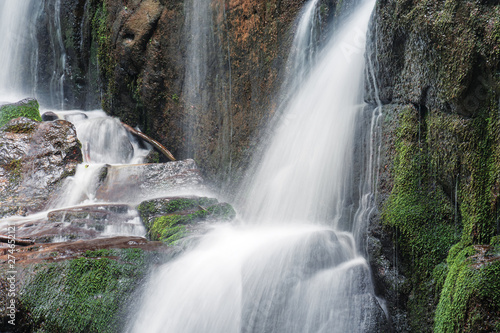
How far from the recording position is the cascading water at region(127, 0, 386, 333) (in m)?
3.49

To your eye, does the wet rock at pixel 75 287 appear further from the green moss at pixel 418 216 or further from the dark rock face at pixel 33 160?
the dark rock face at pixel 33 160

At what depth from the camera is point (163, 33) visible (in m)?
9.16

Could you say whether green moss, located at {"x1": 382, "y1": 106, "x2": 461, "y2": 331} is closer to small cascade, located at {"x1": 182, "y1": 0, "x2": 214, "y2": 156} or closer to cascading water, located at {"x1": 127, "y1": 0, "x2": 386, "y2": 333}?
cascading water, located at {"x1": 127, "y1": 0, "x2": 386, "y2": 333}

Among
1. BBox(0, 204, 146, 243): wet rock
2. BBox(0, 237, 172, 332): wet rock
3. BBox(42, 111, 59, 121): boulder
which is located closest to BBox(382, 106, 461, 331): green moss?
BBox(0, 237, 172, 332): wet rock

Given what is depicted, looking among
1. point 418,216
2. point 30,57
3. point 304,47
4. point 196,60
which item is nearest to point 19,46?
point 30,57

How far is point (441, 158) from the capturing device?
3.51 metres

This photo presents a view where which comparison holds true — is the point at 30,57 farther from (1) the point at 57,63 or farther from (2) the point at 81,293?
(2) the point at 81,293

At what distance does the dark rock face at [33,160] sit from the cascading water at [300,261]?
410 centimetres

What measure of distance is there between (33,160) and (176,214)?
3839 mm

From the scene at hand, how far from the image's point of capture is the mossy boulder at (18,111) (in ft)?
30.6

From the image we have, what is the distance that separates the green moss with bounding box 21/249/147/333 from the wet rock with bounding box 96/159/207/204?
3583mm

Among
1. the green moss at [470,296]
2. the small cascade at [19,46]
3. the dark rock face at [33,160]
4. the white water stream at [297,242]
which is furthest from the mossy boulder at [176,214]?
the small cascade at [19,46]

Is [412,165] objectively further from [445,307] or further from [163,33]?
[163,33]

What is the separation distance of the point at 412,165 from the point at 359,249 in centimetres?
98
